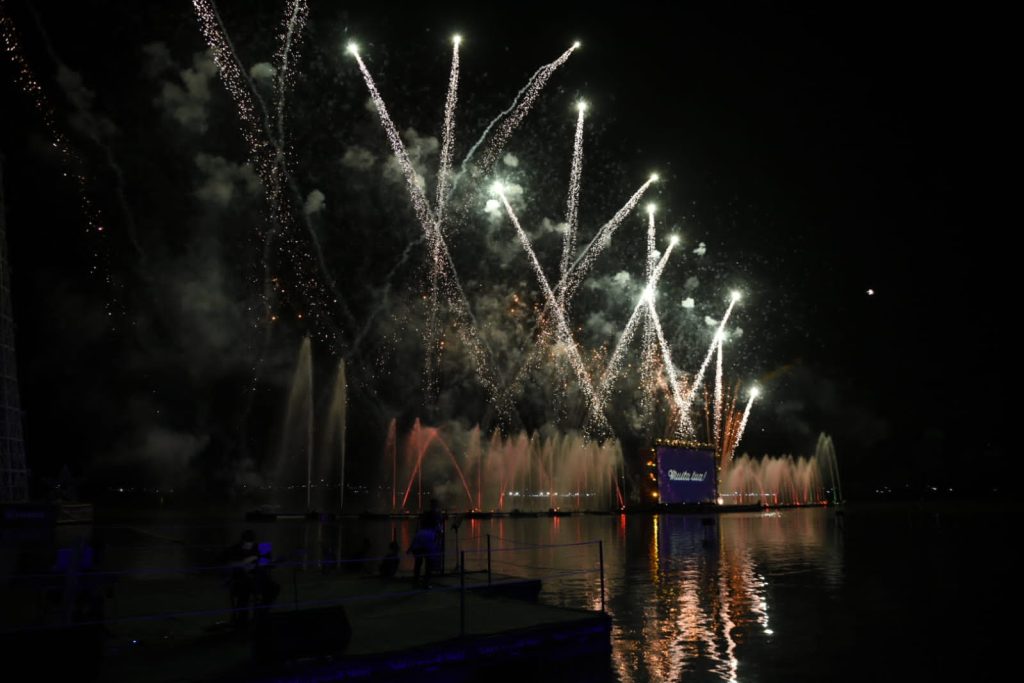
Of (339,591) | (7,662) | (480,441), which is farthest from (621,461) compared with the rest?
(7,662)

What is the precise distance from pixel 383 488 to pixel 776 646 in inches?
5292

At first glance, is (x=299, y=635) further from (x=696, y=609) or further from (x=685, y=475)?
(x=685, y=475)

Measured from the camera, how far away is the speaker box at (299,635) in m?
8.41

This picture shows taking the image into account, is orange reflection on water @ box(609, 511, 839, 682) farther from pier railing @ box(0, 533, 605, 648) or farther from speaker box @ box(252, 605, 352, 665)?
speaker box @ box(252, 605, 352, 665)

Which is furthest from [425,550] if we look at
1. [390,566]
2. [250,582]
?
[250,582]

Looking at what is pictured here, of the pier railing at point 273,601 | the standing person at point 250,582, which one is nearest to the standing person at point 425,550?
the pier railing at point 273,601

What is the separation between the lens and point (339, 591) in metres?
13.8

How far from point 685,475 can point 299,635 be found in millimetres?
64613

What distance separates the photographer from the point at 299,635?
28.2 ft

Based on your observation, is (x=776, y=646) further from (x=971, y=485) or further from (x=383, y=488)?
(x=383, y=488)

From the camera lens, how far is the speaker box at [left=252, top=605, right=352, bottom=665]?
27.6ft

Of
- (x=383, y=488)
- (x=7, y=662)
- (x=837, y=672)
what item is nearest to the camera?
(x=7, y=662)

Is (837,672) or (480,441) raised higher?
Answer: (480,441)

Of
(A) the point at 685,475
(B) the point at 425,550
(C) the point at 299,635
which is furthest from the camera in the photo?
(A) the point at 685,475
